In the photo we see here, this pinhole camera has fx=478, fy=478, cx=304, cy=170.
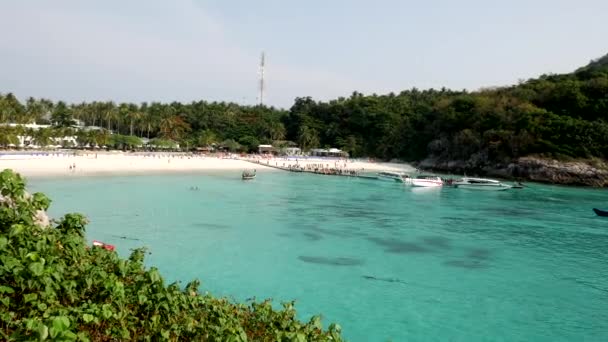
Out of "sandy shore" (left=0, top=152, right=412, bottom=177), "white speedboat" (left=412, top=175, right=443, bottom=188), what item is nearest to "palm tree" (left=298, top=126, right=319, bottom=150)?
"sandy shore" (left=0, top=152, right=412, bottom=177)

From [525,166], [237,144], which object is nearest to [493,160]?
[525,166]

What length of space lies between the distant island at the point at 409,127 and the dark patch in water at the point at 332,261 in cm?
6647

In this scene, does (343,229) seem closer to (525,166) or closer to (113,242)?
(113,242)

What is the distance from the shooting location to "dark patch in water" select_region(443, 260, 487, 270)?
2423 centimetres

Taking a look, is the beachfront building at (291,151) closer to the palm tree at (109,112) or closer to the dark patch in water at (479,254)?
the palm tree at (109,112)

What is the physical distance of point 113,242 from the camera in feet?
82.7

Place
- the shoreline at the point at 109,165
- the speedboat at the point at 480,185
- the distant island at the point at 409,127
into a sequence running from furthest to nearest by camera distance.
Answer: the distant island at the point at 409,127 → the speedboat at the point at 480,185 → the shoreline at the point at 109,165

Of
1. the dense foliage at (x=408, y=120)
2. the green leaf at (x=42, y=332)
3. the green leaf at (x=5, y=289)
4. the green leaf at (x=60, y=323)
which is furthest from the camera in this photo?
the dense foliage at (x=408, y=120)

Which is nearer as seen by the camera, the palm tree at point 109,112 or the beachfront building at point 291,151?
the palm tree at point 109,112

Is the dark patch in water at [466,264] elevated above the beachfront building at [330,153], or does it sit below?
below

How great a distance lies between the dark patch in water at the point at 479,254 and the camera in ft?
86.7

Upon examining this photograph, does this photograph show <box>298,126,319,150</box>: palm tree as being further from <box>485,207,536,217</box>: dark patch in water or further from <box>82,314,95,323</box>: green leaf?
<box>82,314,95,323</box>: green leaf

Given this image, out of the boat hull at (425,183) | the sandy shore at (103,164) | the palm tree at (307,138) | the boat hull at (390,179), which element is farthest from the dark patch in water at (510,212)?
the palm tree at (307,138)

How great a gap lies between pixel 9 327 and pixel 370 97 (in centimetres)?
13921
